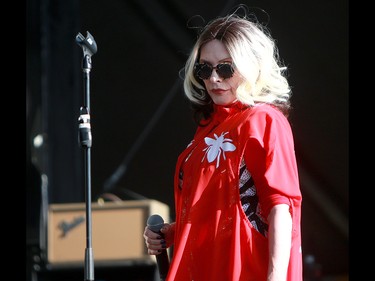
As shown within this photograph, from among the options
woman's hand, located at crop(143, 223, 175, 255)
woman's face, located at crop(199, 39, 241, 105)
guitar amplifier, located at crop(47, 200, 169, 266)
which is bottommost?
guitar amplifier, located at crop(47, 200, 169, 266)

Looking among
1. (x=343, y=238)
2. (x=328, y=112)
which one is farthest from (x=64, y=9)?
(x=343, y=238)

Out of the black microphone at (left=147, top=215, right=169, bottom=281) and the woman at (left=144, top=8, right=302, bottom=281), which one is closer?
the woman at (left=144, top=8, right=302, bottom=281)

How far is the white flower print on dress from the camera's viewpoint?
2.55 m

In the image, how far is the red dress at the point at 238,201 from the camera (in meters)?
2.45

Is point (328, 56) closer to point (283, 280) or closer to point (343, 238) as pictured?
point (343, 238)

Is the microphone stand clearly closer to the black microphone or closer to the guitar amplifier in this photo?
the black microphone

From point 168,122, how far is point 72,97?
60 cm

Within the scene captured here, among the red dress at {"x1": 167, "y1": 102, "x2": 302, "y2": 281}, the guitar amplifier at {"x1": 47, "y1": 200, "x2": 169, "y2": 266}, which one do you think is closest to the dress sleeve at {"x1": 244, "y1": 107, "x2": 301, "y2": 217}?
the red dress at {"x1": 167, "y1": 102, "x2": 302, "y2": 281}

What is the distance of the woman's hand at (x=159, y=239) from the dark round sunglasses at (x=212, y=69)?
1.64 feet

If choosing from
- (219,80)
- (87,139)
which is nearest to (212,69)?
(219,80)

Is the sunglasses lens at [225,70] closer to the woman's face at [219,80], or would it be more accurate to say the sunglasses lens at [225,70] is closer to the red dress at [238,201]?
the woman's face at [219,80]

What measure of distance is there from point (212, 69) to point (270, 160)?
1.24ft

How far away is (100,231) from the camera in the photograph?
4762mm

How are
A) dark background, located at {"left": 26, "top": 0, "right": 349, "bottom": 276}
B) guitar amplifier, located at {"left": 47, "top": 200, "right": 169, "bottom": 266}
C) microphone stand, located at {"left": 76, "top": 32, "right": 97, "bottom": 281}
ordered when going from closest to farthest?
Result: 1. microphone stand, located at {"left": 76, "top": 32, "right": 97, "bottom": 281}
2. guitar amplifier, located at {"left": 47, "top": 200, "right": 169, "bottom": 266}
3. dark background, located at {"left": 26, "top": 0, "right": 349, "bottom": 276}
